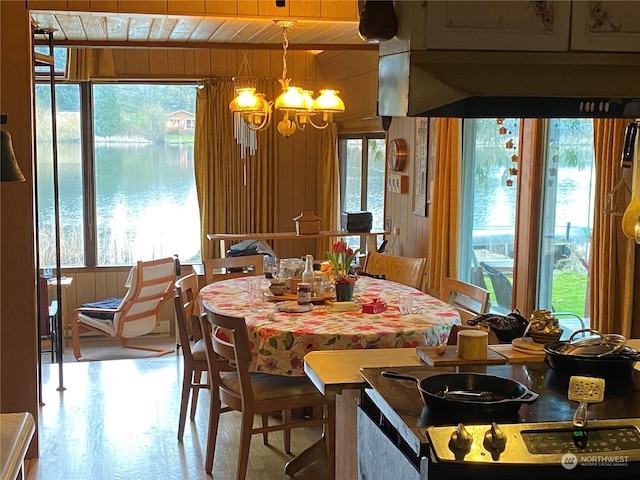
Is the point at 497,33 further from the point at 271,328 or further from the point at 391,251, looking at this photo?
the point at 391,251

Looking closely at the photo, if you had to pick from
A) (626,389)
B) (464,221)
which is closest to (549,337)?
(626,389)

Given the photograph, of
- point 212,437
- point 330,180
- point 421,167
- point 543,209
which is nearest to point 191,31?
point 421,167

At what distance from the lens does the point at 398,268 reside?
521 cm

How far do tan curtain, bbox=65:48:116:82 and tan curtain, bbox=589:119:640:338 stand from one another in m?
5.43

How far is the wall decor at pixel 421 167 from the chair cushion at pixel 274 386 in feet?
8.23

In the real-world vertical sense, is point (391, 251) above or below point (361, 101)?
below

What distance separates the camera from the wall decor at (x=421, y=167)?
5645mm

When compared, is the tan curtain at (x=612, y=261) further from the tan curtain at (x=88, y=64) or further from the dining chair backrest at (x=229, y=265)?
the tan curtain at (x=88, y=64)

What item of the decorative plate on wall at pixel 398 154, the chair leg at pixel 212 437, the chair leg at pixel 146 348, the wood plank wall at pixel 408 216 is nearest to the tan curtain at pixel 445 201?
the wood plank wall at pixel 408 216

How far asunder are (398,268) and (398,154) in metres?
1.28

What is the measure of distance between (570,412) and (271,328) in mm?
1775

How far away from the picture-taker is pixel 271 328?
11.3 ft

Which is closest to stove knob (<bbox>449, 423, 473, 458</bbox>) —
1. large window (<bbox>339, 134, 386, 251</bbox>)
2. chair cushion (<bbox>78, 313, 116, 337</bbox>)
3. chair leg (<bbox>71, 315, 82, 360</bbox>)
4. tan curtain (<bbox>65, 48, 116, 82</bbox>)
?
large window (<bbox>339, 134, 386, 251</bbox>)

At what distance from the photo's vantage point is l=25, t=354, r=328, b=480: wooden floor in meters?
3.67
